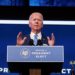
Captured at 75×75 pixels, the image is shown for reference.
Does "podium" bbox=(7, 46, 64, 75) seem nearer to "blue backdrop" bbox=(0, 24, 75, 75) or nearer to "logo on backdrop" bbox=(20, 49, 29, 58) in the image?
"logo on backdrop" bbox=(20, 49, 29, 58)

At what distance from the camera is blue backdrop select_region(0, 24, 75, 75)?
2266mm

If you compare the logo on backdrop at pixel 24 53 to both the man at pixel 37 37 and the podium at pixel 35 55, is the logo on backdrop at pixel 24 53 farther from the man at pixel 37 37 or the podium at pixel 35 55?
the man at pixel 37 37

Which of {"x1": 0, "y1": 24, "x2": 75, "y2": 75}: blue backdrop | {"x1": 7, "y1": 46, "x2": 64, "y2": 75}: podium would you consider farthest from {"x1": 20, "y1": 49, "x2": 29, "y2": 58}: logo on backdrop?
{"x1": 0, "y1": 24, "x2": 75, "y2": 75}: blue backdrop

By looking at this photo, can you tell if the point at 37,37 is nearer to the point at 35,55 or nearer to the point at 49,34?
the point at 35,55

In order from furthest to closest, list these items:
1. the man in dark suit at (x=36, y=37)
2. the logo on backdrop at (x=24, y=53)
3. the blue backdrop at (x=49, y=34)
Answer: the blue backdrop at (x=49, y=34) → the man in dark suit at (x=36, y=37) → the logo on backdrop at (x=24, y=53)

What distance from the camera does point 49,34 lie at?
230cm

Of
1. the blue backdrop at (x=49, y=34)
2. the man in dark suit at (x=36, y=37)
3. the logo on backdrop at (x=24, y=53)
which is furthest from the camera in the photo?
the blue backdrop at (x=49, y=34)

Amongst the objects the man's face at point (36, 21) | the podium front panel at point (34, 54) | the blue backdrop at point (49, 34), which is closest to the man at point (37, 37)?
the man's face at point (36, 21)

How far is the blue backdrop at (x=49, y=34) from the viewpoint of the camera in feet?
7.43

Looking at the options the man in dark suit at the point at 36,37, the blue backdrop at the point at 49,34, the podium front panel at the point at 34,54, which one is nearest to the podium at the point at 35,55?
the podium front panel at the point at 34,54

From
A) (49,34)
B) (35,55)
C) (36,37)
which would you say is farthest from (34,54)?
(49,34)

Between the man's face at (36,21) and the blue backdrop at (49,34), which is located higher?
the man's face at (36,21)

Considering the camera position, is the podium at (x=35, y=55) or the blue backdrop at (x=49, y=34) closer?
the podium at (x=35, y=55)

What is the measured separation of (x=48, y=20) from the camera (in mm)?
2379
